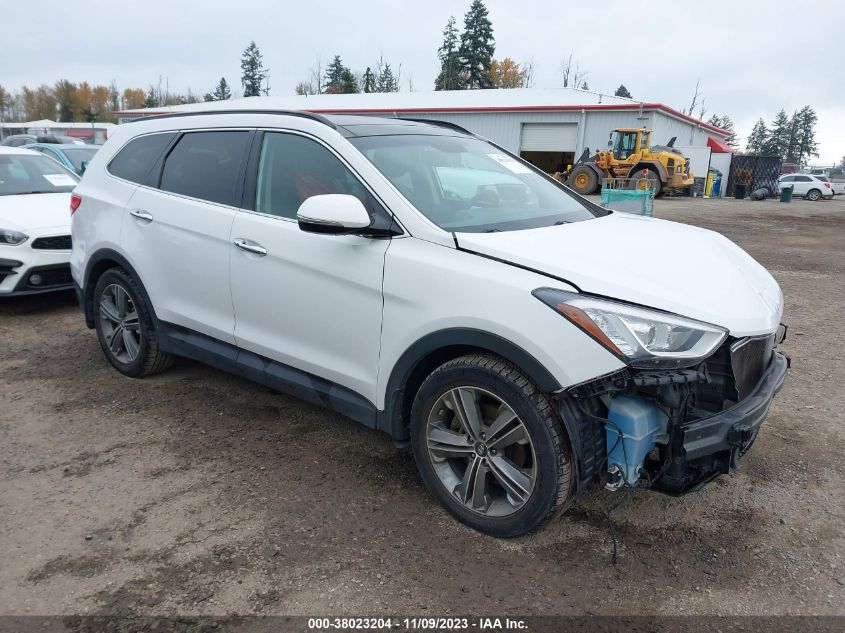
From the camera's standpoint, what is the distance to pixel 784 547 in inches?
114

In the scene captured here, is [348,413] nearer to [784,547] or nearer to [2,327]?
[784,547]

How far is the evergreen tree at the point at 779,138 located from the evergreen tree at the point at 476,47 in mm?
50009

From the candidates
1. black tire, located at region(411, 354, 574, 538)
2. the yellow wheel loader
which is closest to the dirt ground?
black tire, located at region(411, 354, 574, 538)

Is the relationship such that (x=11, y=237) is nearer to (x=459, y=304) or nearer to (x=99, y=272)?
(x=99, y=272)

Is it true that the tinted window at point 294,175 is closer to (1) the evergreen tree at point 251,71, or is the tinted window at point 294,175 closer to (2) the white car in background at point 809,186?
(2) the white car in background at point 809,186

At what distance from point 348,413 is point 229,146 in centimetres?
182

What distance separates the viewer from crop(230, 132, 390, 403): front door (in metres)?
3.12

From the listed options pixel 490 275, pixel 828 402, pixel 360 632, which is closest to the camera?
pixel 360 632

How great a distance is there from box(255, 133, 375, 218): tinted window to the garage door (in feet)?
105

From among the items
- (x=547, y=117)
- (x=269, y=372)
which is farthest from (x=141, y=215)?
(x=547, y=117)

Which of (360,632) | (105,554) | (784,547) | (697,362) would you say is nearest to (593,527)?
(784,547)

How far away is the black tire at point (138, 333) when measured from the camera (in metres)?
4.43

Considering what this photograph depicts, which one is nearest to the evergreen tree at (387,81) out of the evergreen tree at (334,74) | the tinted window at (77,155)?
the evergreen tree at (334,74)

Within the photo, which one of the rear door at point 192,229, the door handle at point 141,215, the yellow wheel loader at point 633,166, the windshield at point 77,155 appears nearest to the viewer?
the rear door at point 192,229
